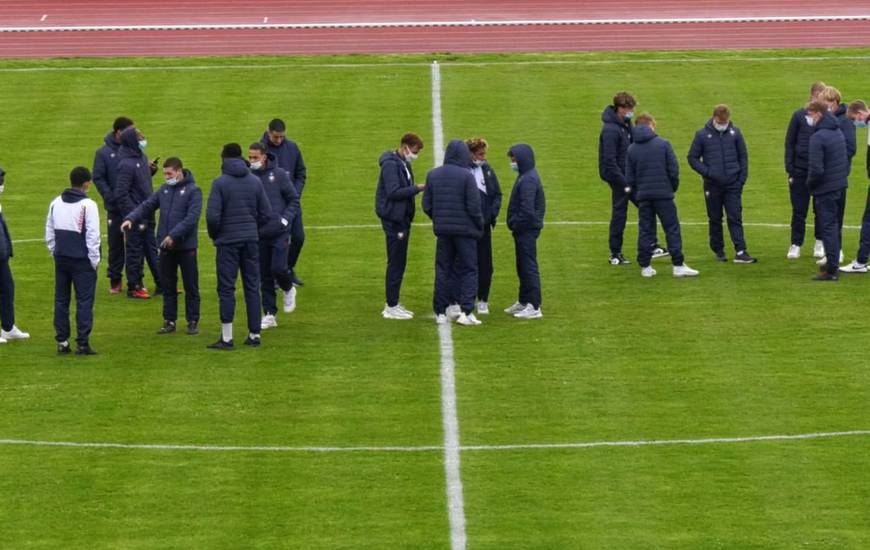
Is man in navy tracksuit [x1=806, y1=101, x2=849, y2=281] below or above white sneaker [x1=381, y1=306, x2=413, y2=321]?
above

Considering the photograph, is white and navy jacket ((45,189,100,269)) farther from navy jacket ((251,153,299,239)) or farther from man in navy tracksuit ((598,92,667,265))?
man in navy tracksuit ((598,92,667,265))

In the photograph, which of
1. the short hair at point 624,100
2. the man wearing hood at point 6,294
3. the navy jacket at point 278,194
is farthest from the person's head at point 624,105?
the man wearing hood at point 6,294

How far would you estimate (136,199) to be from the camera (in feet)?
81.8

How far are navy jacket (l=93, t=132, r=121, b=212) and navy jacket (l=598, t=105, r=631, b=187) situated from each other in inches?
243

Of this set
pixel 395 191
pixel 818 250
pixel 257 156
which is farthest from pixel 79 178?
pixel 818 250

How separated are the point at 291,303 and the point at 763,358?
19.0 feet

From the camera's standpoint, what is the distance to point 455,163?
75.1 feet

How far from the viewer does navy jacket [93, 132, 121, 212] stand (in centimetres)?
2506

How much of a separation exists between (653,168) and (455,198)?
3444mm

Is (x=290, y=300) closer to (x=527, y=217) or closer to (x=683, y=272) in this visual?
(x=527, y=217)

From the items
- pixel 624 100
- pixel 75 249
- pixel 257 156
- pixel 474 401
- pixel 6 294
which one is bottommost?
pixel 474 401

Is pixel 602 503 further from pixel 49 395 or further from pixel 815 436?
pixel 49 395

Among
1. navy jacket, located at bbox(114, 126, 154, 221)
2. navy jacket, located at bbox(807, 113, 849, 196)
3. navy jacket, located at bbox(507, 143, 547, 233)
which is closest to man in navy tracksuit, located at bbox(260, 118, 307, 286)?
navy jacket, located at bbox(114, 126, 154, 221)

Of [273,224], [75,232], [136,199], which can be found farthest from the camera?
[136,199]
